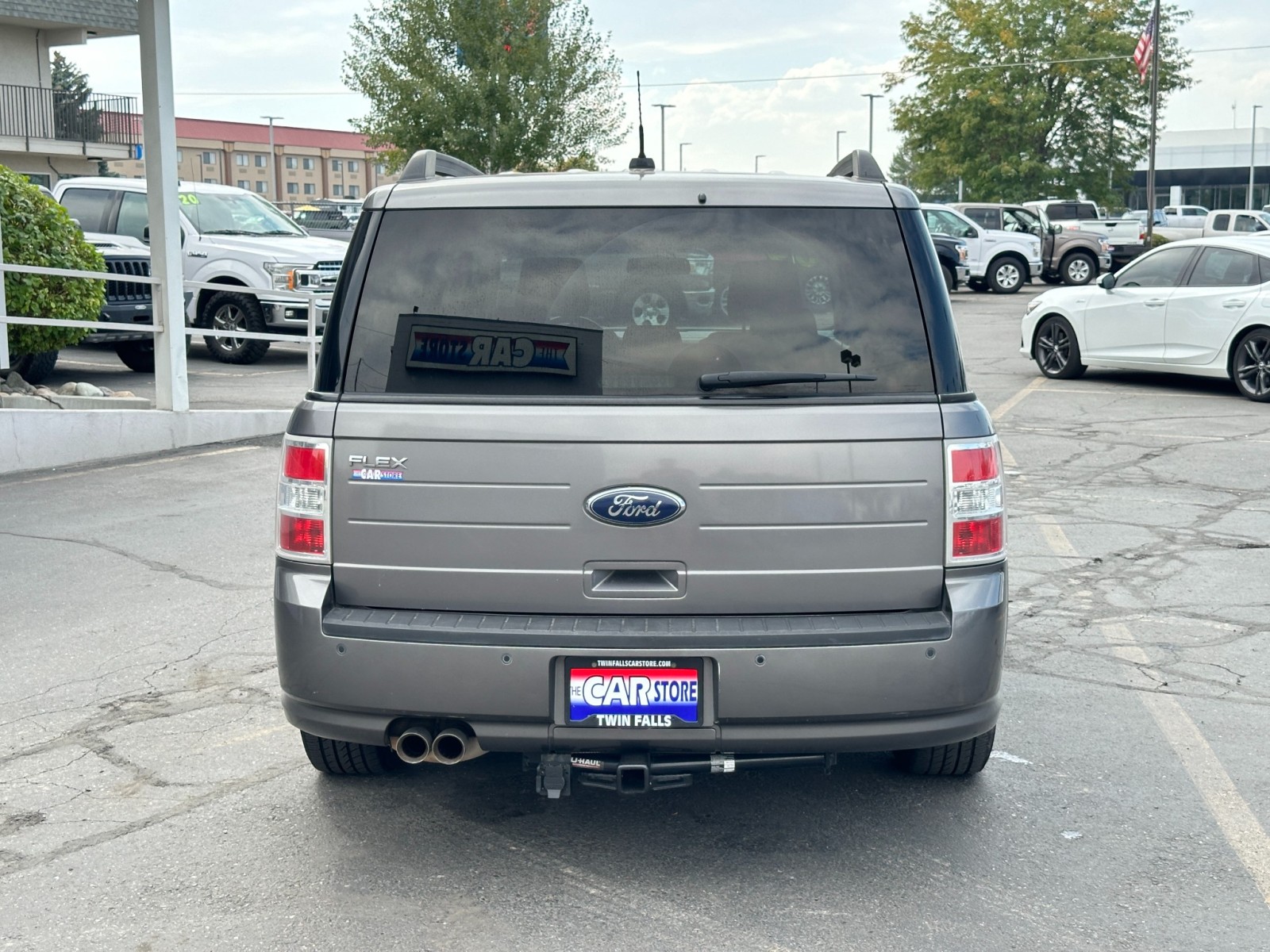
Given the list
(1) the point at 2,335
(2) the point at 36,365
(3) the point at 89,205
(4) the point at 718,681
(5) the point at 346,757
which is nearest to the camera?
(4) the point at 718,681

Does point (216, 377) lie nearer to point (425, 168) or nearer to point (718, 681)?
point (425, 168)

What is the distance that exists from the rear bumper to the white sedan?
12.0 metres

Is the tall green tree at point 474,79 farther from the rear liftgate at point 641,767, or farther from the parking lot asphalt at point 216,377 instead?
the rear liftgate at point 641,767

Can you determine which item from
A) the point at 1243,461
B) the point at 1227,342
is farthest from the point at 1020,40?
the point at 1243,461

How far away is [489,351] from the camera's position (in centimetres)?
377

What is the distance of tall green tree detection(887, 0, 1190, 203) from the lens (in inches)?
2055

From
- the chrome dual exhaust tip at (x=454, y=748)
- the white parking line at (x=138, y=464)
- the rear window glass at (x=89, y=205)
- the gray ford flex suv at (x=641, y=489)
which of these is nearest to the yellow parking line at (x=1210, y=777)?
the gray ford flex suv at (x=641, y=489)

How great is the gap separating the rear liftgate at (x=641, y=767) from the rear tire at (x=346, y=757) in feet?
2.53

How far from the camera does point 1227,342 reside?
14.8 m

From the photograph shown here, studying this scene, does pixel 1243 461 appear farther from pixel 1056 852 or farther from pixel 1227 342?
pixel 1056 852

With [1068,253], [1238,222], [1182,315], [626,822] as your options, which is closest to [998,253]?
[1068,253]

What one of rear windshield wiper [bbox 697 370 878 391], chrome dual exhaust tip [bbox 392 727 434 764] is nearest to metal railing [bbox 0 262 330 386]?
chrome dual exhaust tip [bbox 392 727 434 764]

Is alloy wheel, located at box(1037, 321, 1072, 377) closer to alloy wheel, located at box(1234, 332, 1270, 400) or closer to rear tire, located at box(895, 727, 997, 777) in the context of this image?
alloy wheel, located at box(1234, 332, 1270, 400)

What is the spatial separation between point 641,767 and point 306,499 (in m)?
1.13
